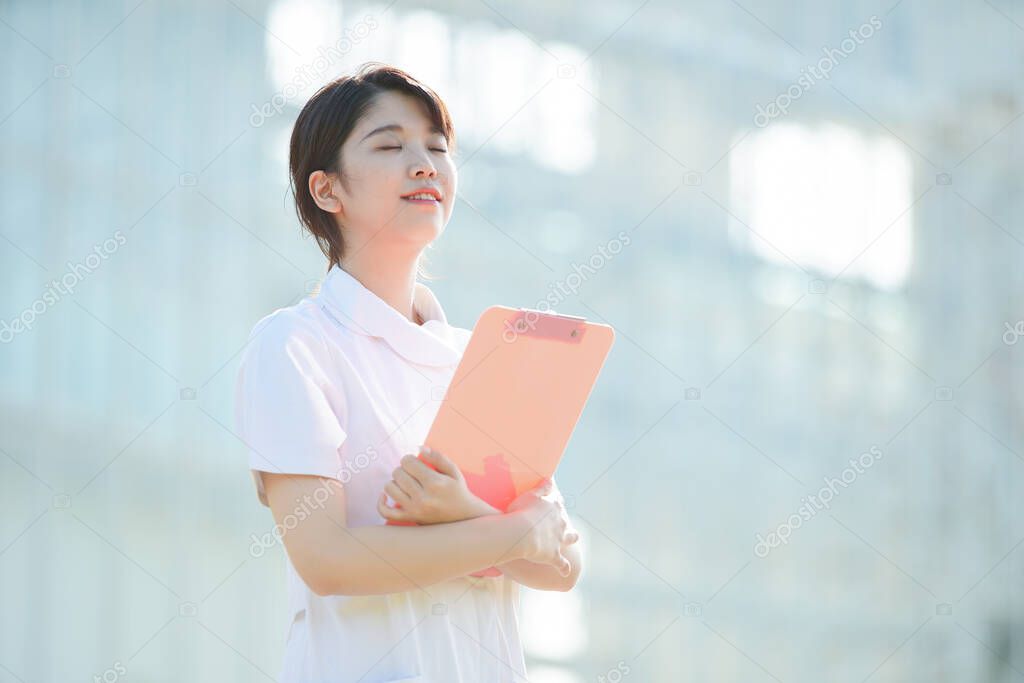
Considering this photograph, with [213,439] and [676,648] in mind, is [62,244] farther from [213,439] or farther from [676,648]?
[676,648]

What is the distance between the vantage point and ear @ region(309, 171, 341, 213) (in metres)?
1.26

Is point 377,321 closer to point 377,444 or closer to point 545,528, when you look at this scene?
point 377,444

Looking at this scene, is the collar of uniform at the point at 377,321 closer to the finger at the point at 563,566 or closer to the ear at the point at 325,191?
the ear at the point at 325,191

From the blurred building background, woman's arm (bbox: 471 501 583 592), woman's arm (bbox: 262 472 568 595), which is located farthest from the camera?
the blurred building background

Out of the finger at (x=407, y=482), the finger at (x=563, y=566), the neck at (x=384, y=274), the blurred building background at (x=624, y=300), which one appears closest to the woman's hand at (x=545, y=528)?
the finger at (x=563, y=566)

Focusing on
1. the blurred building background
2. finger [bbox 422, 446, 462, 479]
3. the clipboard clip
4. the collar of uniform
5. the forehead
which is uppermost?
the blurred building background

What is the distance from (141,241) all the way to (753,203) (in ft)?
9.35

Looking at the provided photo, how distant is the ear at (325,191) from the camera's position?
1.26 m

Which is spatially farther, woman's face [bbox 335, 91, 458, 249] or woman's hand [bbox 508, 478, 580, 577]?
woman's face [bbox 335, 91, 458, 249]

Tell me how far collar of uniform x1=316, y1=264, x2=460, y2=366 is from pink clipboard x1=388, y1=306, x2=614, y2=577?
0.43ft

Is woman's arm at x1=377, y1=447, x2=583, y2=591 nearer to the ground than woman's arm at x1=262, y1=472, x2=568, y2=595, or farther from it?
farther from it

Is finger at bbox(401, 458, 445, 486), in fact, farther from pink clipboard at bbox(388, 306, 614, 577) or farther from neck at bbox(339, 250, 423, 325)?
neck at bbox(339, 250, 423, 325)

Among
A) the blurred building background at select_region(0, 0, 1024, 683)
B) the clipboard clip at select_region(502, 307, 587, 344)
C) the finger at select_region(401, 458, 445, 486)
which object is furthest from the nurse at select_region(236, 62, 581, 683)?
the blurred building background at select_region(0, 0, 1024, 683)

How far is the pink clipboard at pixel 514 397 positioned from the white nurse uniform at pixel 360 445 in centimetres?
7
